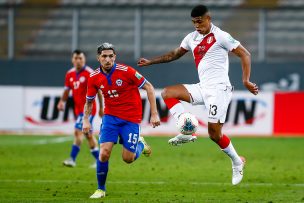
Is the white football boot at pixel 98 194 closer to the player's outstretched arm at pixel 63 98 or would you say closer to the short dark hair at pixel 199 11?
the short dark hair at pixel 199 11

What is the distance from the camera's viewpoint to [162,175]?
13312 millimetres

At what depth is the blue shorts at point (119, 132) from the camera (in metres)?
10.6

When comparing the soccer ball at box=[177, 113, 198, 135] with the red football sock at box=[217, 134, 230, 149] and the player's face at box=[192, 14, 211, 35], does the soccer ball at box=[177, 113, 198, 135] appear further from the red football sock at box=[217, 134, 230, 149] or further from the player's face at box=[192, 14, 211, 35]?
the player's face at box=[192, 14, 211, 35]

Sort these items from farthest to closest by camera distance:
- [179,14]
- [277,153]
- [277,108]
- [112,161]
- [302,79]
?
[179,14]
[302,79]
[277,108]
[277,153]
[112,161]

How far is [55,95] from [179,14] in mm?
5141

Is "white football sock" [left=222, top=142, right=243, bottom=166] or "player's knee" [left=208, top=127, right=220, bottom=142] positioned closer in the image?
"player's knee" [left=208, top=127, right=220, bottom=142]

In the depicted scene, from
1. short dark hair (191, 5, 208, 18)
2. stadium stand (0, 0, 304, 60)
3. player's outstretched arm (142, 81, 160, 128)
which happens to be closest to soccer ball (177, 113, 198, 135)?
player's outstretched arm (142, 81, 160, 128)

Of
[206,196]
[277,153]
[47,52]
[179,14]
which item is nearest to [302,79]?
[179,14]

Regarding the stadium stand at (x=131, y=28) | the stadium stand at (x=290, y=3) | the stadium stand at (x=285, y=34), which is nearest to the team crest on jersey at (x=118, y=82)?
the stadium stand at (x=131, y=28)

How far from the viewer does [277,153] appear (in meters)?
17.3

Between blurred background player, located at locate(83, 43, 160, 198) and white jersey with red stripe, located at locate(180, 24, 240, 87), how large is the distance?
29.3 inches

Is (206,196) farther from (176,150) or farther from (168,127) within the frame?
(168,127)

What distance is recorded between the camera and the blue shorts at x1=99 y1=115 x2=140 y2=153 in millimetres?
10586

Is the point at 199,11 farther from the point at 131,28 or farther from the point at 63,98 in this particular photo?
the point at 131,28
